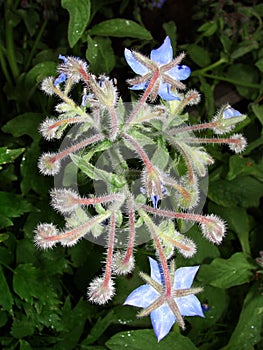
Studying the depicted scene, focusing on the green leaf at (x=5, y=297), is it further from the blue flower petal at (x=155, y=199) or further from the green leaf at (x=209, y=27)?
the green leaf at (x=209, y=27)

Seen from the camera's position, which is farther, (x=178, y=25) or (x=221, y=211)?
(x=178, y=25)

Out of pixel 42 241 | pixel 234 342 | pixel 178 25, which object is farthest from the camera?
pixel 178 25

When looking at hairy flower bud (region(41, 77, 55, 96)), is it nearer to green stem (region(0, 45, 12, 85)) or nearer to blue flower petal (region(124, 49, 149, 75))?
blue flower petal (region(124, 49, 149, 75))

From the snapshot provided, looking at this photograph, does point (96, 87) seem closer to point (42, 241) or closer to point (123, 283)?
point (42, 241)

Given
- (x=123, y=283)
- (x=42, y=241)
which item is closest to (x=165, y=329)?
(x=42, y=241)

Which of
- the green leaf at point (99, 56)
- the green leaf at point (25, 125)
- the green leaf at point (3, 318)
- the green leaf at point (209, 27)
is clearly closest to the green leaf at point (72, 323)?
the green leaf at point (3, 318)

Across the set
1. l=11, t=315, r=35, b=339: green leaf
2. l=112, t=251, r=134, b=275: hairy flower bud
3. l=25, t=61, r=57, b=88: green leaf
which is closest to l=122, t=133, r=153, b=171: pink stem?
l=112, t=251, r=134, b=275: hairy flower bud
